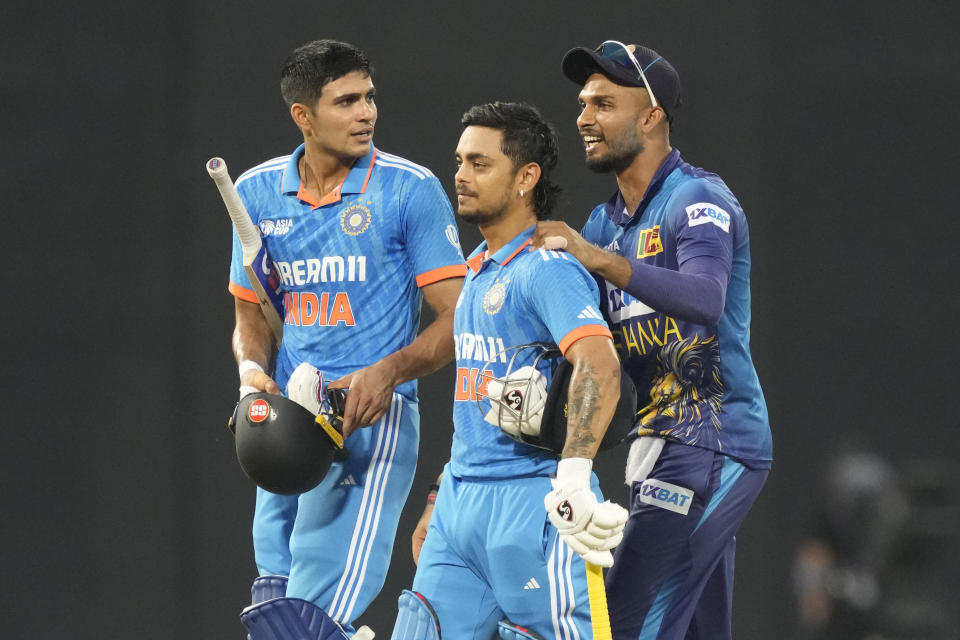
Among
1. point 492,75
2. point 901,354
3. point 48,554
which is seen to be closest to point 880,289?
point 901,354

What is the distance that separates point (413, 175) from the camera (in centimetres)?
332

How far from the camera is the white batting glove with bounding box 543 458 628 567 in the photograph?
2455 millimetres

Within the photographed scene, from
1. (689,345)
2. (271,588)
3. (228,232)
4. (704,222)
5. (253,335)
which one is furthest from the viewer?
(228,232)

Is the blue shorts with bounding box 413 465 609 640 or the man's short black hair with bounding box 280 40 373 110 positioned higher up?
the man's short black hair with bounding box 280 40 373 110

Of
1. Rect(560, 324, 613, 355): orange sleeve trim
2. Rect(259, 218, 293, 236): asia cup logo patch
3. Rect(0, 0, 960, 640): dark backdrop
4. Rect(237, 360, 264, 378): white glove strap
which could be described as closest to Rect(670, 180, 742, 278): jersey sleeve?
Rect(560, 324, 613, 355): orange sleeve trim

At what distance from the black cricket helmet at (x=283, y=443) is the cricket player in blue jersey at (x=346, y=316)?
3.1 inches

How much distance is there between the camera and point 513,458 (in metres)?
2.70

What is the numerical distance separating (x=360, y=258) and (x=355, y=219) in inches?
4.2

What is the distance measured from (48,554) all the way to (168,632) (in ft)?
2.00

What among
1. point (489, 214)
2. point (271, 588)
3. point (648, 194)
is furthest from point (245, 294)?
point (648, 194)

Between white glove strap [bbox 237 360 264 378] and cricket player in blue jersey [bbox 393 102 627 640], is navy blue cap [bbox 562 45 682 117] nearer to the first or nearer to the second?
cricket player in blue jersey [bbox 393 102 627 640]

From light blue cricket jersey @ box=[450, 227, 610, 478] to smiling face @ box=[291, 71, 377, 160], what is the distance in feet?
2.23

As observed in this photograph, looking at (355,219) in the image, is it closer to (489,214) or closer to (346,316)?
(346,316)

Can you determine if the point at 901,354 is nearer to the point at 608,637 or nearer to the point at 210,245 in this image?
the point at 210,245
